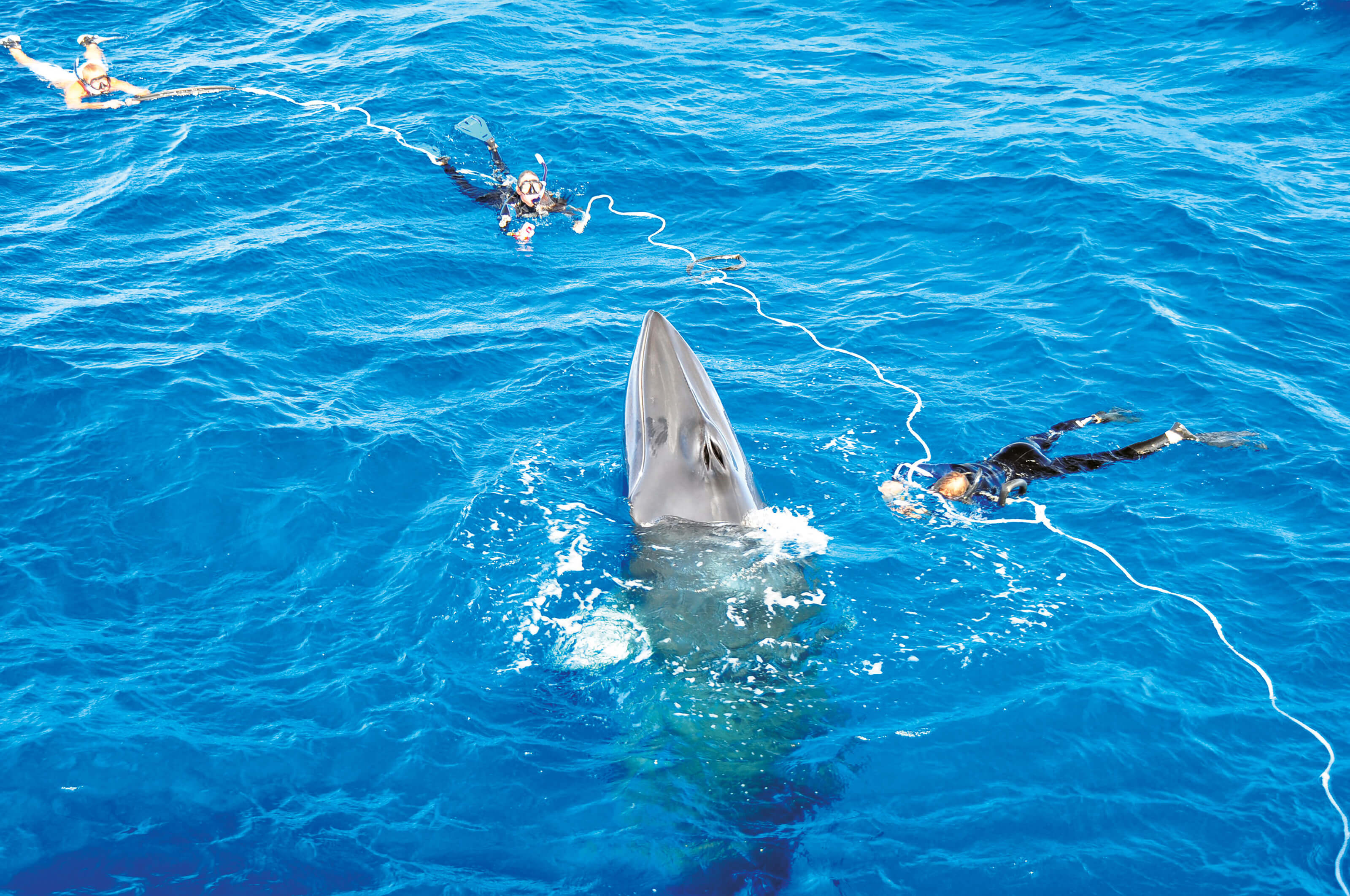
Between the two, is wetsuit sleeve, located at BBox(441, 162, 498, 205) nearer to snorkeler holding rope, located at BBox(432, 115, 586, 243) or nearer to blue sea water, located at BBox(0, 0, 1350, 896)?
snorkeler holding rope, located at BBox(432, 115, 586, 243)

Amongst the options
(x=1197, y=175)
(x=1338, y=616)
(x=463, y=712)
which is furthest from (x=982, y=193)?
(x=463, y=712)

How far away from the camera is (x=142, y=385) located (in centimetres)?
1889

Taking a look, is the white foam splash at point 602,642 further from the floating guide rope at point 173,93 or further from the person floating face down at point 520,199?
the floating guide rope at point 173,93

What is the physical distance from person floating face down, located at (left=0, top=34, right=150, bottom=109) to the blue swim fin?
960cm

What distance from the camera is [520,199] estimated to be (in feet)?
82.6

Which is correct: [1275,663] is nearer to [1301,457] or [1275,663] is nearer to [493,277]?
[1301,457]

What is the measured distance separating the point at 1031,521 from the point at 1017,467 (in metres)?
0.94

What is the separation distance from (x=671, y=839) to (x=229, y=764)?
5.28 m

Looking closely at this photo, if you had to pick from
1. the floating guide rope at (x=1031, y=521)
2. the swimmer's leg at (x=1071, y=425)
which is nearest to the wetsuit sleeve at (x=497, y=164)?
the floating guide rope at (x=1031, y=521)

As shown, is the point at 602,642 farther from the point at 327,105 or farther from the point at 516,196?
the point at 327,105

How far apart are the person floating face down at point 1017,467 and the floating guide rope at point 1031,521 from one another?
0.31m

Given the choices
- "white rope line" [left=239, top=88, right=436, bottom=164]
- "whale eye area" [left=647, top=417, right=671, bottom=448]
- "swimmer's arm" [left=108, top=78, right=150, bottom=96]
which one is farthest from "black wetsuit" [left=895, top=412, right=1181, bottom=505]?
"swimmer's arm" [left=108, top=78, right=150, bottom=96]

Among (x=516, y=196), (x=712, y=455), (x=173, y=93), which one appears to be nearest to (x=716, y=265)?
(x=516, y=196)

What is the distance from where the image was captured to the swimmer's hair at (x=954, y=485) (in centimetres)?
1681
